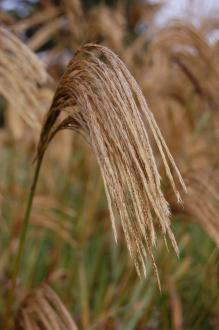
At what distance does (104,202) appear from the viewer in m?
2.85

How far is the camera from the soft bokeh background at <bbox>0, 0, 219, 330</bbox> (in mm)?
1420

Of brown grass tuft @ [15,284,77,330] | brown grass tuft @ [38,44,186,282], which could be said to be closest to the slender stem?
brown grass tuft @ [15,284,77,330]

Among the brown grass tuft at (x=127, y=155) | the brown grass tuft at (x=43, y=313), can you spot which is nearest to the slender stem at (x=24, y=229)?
the brown grass tuft at (x=43, y=313)

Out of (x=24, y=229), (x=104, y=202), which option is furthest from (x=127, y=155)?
(x=104, y=202)

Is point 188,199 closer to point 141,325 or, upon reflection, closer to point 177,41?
point 141,325

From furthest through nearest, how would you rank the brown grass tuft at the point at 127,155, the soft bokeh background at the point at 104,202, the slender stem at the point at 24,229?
the soft bokeh background at the point at 104,202, the slender stem at the point at 24,229, the brown grass tuft at the point at 127,155

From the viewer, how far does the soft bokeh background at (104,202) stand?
1420 mm

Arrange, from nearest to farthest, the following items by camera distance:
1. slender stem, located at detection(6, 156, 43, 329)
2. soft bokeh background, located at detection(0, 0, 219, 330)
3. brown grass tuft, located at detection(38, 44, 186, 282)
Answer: brown grass tuft, located at detection(38, 44, 186, 282)
slender stem, located at detection(6, 156, 43, 329)
soft bokeh background, located at detection(0, 0, 219, 330)

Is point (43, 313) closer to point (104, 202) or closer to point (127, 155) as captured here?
point (127, 155)

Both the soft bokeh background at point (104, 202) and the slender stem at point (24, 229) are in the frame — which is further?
the soft bokeh background at point (104, 202)

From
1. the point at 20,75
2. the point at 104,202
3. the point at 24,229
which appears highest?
the point at 104,202

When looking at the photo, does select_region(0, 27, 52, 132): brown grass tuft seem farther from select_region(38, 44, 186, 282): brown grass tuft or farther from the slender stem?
select_region(38, 44, 186, 282): brown grass tuft

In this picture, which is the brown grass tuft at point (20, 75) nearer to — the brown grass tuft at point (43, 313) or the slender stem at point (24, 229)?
the slender stem at point (24, 229)

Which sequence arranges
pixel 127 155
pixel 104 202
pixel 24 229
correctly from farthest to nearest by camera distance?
pixel 104 202
pixel 24 229
pixel 127 155
